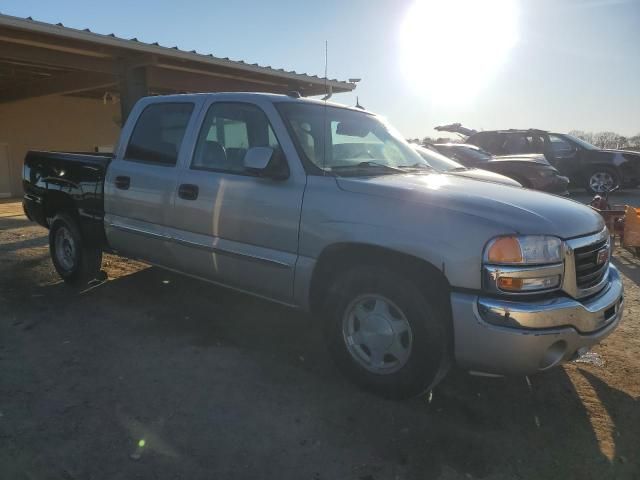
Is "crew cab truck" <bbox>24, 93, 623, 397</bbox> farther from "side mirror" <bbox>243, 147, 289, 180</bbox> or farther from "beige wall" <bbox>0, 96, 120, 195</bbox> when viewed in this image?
"beige wall" <bbox>0, 96, 120, 195</bbox>


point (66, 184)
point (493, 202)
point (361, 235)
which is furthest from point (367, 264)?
point (66, 184)

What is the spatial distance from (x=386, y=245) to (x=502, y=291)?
0.67 m

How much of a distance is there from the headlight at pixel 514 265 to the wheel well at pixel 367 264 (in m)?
0.27

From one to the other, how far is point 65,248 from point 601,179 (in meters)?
13.9

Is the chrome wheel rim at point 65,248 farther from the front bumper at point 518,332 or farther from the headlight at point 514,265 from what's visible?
the headlight at point 514,265

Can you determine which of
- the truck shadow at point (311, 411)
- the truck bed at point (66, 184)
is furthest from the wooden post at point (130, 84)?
the truck shadow at point (311, 411)

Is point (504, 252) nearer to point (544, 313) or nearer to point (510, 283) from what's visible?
point (510, 283)

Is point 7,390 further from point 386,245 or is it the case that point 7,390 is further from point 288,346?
point 386,245

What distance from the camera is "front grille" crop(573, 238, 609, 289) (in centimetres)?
290

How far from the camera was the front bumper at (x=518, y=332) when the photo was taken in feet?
8.73


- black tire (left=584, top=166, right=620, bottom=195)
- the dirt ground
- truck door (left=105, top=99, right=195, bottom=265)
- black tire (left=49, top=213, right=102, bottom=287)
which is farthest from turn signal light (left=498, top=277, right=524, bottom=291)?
black tire (left=584, top=166, right=620, bottom=195)

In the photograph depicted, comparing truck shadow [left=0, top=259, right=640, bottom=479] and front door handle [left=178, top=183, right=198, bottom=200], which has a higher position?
front door handle [left=178, top=183, right=198, bottom=200]

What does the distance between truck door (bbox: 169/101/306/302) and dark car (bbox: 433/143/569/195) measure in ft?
27.1

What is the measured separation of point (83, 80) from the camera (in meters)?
13.5
